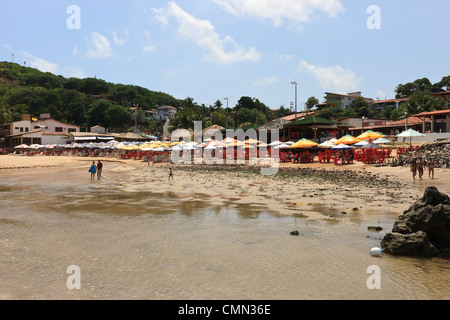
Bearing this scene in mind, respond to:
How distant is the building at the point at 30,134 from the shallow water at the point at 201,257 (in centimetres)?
6217

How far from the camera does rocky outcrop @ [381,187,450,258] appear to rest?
6.98 metres

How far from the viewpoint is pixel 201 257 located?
709 centimetres

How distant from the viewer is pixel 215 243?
8.13 meters

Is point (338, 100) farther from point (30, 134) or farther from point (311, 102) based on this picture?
point (30, 134)

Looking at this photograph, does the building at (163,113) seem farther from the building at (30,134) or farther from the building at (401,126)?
the building at (401,126)

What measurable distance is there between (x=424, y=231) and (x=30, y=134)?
72115mm

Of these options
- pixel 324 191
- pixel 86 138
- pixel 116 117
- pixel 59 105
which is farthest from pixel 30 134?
pixel 324 191

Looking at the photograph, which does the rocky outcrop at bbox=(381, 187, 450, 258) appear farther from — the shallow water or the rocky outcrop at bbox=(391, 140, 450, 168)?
the rocky outcrop at bbox=(391, 140, 450, 168)

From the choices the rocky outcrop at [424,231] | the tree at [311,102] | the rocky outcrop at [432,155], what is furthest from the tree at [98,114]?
the rocky outcrop at [424,231]

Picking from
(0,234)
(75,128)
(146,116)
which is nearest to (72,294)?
(0,234)

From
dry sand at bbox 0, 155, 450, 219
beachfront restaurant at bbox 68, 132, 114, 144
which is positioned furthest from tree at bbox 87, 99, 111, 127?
dry sand at bbox 0, 155, 450, 219
